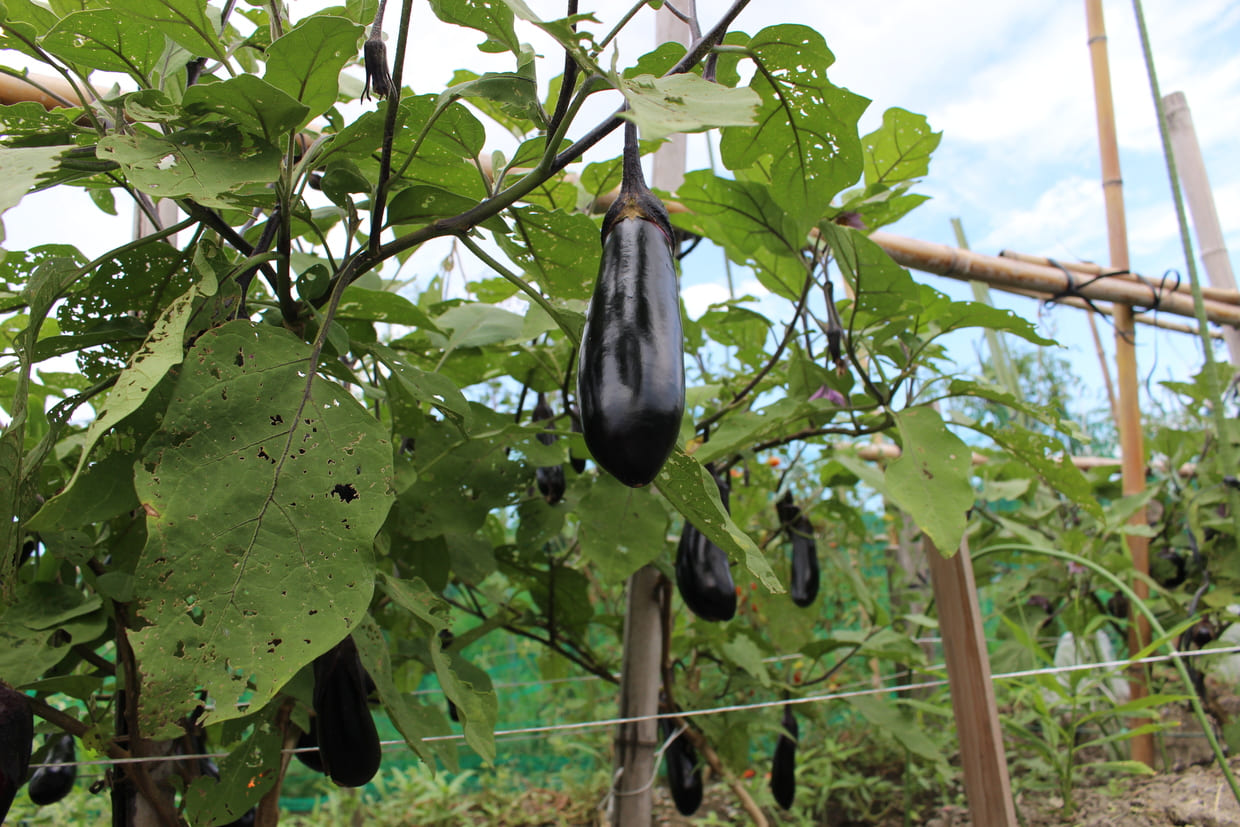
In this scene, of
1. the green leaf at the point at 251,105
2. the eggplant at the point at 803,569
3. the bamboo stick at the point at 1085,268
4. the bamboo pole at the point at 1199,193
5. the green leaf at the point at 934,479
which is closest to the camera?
the green leaf at the point at 251,105

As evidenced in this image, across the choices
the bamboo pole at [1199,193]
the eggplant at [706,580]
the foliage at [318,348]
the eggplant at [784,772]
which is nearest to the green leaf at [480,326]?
the foliage at [318,348]

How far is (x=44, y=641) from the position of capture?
552 mm

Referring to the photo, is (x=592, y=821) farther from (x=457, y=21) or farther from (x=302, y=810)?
(x=457, y=21)

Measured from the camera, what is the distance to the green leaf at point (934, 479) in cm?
63

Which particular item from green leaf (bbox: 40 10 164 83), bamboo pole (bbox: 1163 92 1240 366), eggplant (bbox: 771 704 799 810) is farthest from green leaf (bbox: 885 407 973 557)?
bamboo pole (bbox: 1163 92 1240 366)

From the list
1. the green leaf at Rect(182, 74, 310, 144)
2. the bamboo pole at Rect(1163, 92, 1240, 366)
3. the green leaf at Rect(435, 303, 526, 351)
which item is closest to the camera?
the green leaf at Rect(182, 74, 310, 144)

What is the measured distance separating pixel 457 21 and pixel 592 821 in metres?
1.73

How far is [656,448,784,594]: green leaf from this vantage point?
39cm

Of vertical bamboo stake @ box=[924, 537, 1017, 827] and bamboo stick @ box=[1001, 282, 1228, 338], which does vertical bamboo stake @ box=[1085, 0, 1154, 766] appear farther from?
vertical bamboo stake @ box=[924, 537, 1017, 827]

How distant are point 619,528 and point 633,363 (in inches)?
17.4

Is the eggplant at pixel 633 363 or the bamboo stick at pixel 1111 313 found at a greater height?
the bamboo stick at pixel 1111 313

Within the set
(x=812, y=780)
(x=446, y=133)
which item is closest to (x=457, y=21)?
(x=446, y=133)

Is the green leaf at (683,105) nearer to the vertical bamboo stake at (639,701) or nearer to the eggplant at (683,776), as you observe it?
the vertical bamboo stake at (639,701)

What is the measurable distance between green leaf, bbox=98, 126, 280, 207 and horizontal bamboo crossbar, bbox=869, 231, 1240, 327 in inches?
31.4
